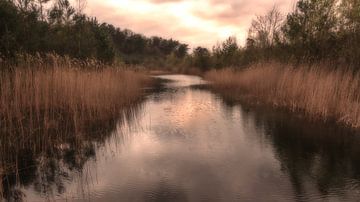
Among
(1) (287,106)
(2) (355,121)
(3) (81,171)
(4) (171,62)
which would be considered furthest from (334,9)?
(4) (171,62)

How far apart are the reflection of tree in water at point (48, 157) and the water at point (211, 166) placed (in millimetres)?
31

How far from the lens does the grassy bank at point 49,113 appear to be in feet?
16.3

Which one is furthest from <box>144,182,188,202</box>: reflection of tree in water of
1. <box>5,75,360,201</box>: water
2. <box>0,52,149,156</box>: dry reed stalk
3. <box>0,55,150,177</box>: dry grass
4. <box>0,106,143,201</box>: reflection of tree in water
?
<box>0,52,149,156</box>: dry reed stalk

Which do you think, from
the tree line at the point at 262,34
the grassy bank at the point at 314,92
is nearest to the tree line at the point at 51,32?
the tree line at the point at 262,34

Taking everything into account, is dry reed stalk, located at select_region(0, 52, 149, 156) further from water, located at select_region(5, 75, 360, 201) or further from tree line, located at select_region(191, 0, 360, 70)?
tree line, located at select_region(191, 0, 360, 70)

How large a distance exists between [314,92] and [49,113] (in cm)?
650

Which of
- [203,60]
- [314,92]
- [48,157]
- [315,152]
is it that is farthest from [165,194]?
[203,60]

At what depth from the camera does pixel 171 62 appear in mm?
49656

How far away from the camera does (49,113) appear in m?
6.69

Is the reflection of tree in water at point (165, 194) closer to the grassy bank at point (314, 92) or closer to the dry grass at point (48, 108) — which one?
the dry grass at point (48, 108)

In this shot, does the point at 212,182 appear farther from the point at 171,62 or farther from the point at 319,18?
the point at 171,62

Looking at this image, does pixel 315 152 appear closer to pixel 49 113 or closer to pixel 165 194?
pixel 165 194

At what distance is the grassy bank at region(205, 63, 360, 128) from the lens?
7244 mm

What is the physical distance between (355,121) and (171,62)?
144 feet
